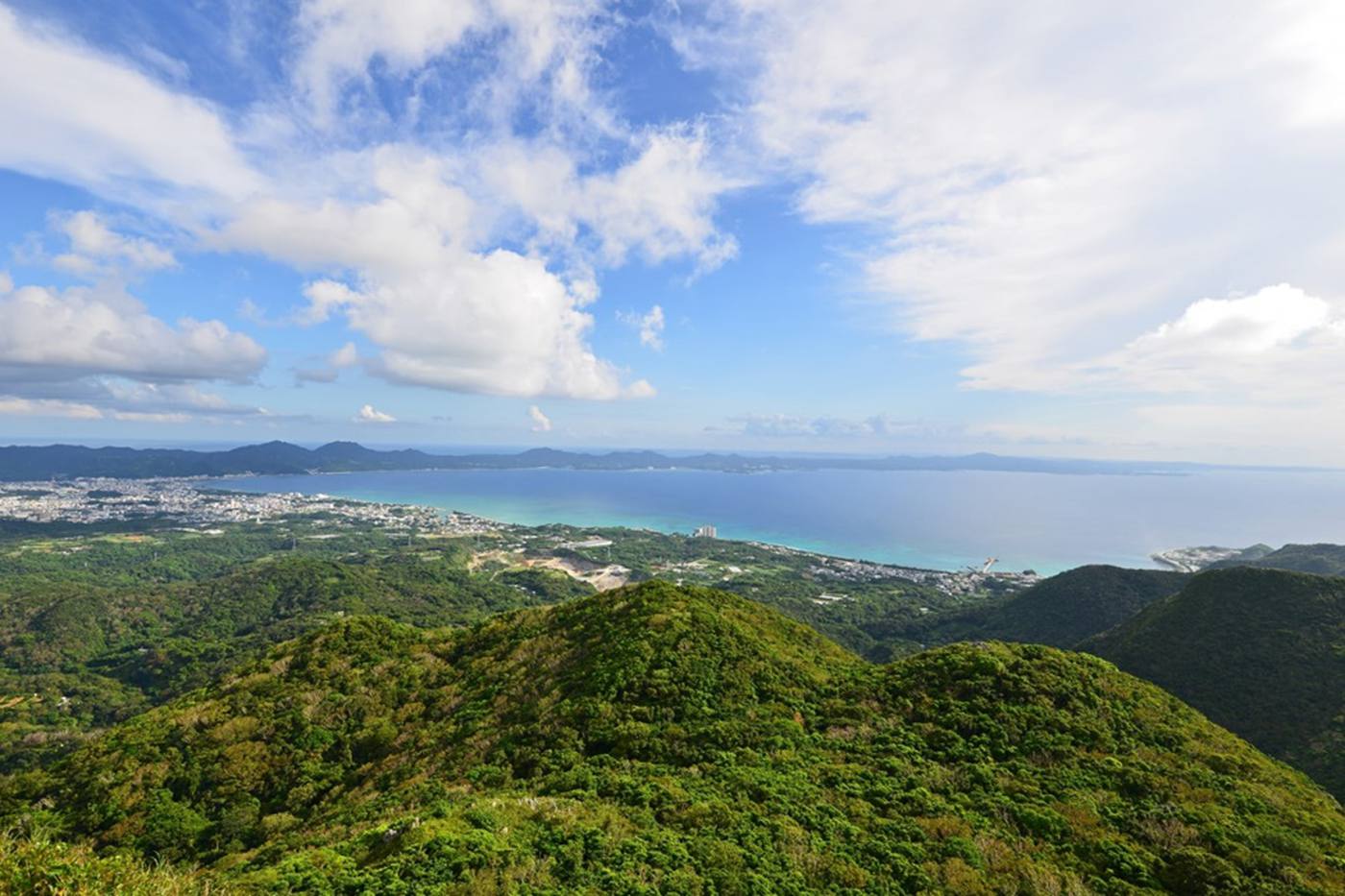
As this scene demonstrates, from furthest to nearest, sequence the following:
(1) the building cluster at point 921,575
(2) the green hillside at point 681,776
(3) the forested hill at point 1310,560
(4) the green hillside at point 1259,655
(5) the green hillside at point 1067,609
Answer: (1) the building cluster at point 921,575 → (3) the forested hill at point 1310,560 → (5) the green hillside at point 1067,609 → (4) the green hillside at point 1259,655 → (2) the green hillside at point 681,776

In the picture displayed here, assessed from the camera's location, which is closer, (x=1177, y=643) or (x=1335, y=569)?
(x=1177, y=643)

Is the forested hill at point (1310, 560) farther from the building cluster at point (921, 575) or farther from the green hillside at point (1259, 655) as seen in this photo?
the green hillside at point (1259, 655)

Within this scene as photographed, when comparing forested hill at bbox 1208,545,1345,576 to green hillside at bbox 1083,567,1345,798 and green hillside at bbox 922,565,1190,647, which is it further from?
green hillside at bbox 1083,567,1345,798

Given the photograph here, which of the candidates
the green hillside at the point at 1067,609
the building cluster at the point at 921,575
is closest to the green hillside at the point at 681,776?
the green hillside at the point at 1067,609

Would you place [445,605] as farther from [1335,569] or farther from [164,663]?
[1335,569]

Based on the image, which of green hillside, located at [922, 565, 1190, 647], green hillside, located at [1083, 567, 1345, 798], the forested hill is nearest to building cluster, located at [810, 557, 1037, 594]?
green hillside, located at [922, 565, 1190, 647]

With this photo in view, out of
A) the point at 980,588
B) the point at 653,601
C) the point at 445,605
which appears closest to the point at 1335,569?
the point at 980,588
